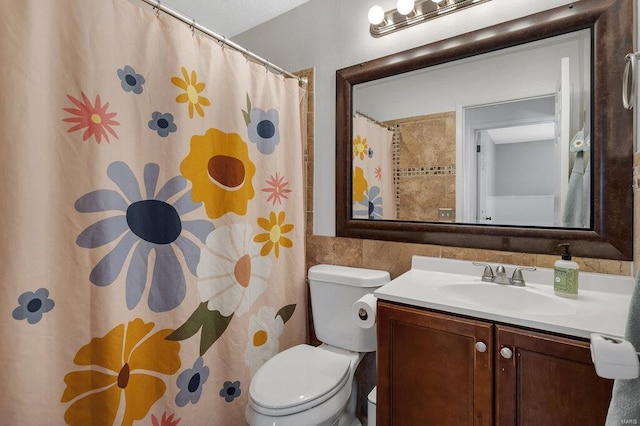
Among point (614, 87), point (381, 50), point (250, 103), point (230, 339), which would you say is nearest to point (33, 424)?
point (230, 339)

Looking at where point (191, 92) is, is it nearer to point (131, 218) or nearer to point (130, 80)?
point (130, 80)

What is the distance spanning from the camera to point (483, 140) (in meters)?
1.38

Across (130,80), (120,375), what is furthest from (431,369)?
(130,80)

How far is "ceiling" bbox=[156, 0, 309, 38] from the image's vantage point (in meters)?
1.88

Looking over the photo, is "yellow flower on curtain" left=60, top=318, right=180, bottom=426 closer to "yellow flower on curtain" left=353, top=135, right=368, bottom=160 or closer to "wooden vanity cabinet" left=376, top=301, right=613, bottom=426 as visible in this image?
"wooden vanity cabinet" left=376, top=301, right=613, bottom=426

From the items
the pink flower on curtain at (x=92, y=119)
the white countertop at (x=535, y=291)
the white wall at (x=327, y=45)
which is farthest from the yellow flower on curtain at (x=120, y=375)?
the white wall at (x=327, y=45)

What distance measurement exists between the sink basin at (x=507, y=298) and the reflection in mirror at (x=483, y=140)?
0.94 ft

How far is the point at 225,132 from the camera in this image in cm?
146

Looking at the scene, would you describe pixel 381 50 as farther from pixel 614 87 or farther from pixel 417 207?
pixel 614 87

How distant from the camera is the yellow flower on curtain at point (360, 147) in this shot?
171 cm

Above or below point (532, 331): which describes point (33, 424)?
below

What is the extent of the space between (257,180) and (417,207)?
2.70 feet

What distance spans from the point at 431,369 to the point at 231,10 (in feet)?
7.30

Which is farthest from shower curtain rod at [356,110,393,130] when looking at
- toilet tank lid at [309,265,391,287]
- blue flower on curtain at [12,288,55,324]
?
blue flower on curtain at [12,288,55,324]
